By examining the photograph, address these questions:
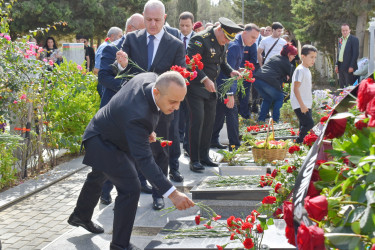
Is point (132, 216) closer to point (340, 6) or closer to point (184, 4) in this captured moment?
point (340, 6)

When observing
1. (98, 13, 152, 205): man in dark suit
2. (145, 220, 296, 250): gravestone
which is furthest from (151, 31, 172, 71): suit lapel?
(145, 220, 296, 250): gravestone

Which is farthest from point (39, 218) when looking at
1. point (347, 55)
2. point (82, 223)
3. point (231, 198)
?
point (347, 55)

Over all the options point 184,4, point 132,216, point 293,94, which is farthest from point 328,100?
point 184,4

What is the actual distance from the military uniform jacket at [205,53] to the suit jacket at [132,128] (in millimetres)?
2598

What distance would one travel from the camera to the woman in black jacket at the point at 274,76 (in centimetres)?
1080

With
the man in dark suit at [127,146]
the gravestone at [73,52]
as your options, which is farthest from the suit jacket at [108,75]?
the gravestone at [73,52]

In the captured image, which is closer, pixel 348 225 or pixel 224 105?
pixel 348 225

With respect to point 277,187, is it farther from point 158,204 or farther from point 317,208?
point 158,204

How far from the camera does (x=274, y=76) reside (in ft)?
35.2

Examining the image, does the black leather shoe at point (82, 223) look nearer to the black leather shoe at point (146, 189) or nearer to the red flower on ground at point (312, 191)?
the black leather shoe at point (146, 189)

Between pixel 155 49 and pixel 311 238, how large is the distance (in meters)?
4.48

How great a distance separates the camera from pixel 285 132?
9750 mm

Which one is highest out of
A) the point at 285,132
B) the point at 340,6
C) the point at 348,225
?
the point at 340,6

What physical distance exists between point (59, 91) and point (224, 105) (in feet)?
8.39
